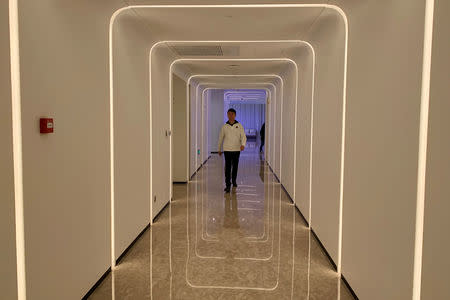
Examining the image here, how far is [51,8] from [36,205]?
1.27m

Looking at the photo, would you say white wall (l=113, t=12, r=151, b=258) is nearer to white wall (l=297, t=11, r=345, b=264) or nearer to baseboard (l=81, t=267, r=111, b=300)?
baseboard (l=81, t=267, r=111, b=300)

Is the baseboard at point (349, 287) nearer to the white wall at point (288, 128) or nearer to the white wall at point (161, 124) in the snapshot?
the white wall at point (161, 124)

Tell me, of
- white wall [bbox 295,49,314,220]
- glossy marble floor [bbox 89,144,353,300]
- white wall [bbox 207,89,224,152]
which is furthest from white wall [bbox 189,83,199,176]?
white wall [bbox 207,89,224,152]

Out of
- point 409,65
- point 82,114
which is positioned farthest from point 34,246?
point 409,65

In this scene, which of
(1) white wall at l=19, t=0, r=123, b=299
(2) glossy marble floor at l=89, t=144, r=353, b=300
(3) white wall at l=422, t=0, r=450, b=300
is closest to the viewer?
(3) white wall at l=422, t=0, r=450, b=300

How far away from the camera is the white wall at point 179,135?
8992mm

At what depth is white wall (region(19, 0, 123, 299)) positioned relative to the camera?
229cm

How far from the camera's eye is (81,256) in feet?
9.98

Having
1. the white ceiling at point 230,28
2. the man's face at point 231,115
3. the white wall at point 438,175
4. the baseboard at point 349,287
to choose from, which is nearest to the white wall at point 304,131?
the white ceiling at point 230,28

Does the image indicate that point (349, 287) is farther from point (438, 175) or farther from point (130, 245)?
point (130, 245)

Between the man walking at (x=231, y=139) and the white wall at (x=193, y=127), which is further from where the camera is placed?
the white wall at (x=193, y=127)

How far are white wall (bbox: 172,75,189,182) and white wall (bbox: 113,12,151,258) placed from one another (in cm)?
367

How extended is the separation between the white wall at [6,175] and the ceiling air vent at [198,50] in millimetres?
3952

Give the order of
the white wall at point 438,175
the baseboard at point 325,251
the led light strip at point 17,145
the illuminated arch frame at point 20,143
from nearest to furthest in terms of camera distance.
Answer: the white wall at point 438,175 → the illuminated arch frame at point 20,143 → the led light strip at point 17,145 → the baseboard at point 325,251
